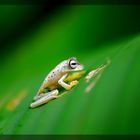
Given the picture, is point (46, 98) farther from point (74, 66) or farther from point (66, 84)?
point (74, 66)

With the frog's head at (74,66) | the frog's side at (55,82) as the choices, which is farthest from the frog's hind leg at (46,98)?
the frog's head at (74,66)

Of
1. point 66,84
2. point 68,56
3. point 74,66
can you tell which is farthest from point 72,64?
point 68,56

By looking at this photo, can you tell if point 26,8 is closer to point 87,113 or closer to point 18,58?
point 18,58

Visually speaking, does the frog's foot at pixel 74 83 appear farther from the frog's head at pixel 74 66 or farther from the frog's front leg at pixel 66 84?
the frog's head at pixel 74 66

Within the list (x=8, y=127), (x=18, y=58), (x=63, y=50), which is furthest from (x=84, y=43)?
(x=8, y=127)

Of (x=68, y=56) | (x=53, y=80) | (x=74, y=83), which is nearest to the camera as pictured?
(x=74, y=83)

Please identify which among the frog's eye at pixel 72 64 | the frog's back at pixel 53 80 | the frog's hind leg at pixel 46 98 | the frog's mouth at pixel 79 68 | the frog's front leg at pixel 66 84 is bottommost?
the frog's hind leg at pixel 46 98

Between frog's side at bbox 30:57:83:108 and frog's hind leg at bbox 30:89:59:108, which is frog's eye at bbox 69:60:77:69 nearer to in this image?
frog's side at bbox 30:57:83:108
